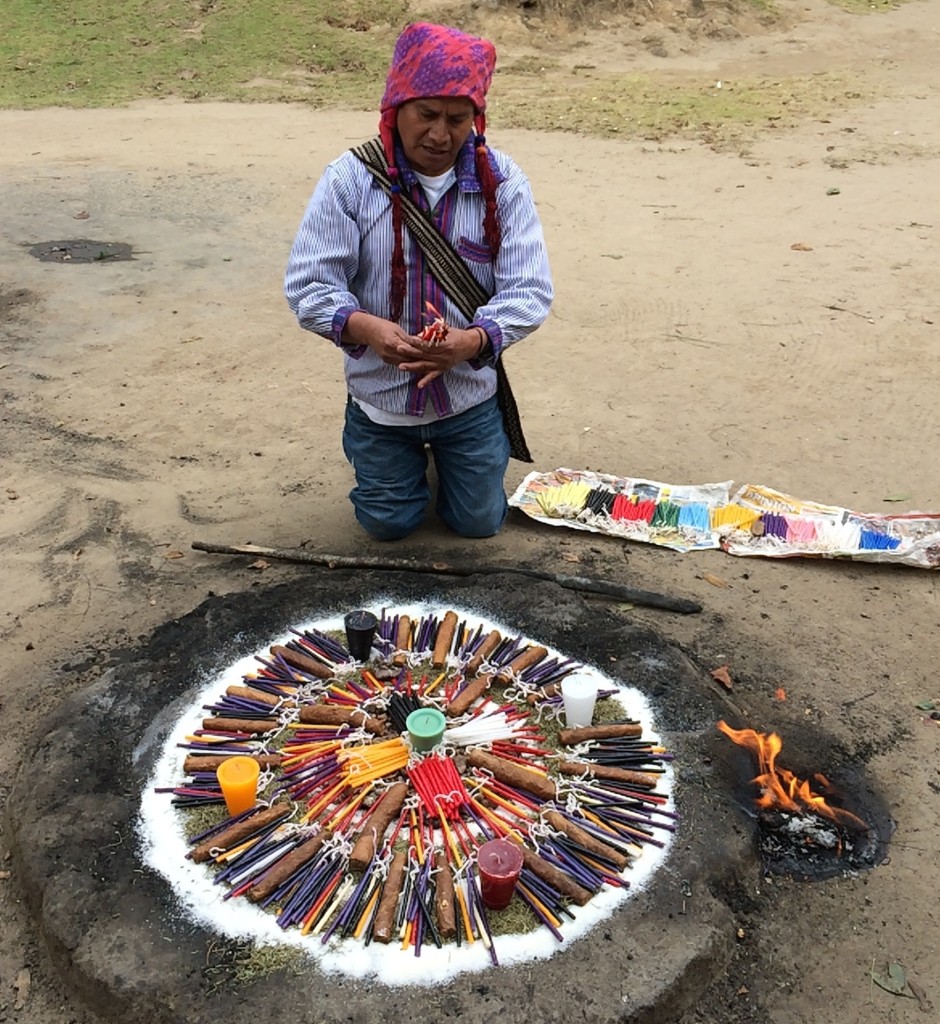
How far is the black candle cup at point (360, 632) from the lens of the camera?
314 cm

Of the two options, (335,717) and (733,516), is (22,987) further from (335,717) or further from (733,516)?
(733,516)

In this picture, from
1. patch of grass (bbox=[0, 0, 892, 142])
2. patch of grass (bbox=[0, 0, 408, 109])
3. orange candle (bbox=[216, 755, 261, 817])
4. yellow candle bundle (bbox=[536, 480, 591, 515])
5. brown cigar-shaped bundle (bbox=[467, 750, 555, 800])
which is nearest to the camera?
orange candle (bbox=[216, 755, 261, 817])

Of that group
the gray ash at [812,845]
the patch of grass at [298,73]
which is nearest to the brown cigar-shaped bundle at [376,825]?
the gray ash at [812,845]

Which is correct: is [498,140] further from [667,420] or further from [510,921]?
[510,921]

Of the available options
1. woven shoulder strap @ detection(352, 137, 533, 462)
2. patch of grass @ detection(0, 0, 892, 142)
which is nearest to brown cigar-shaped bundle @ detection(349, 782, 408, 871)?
woven shoulder strap @ detection(352, 137, 533, 462)

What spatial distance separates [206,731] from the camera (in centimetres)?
291

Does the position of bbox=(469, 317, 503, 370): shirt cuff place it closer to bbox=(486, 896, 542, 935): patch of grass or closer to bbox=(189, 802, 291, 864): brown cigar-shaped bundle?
bbox=(189, 802, 291, 864): brown cigar-shaped bundle

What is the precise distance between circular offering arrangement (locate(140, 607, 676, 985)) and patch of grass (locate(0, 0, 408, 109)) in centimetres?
1095

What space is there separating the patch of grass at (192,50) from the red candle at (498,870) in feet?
38.6

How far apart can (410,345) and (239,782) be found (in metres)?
1.50

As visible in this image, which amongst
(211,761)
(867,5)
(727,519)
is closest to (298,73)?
(867,5)

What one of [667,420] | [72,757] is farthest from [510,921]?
[667,420]

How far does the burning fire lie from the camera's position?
2.78 m

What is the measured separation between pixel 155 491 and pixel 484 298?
6.38 feet
